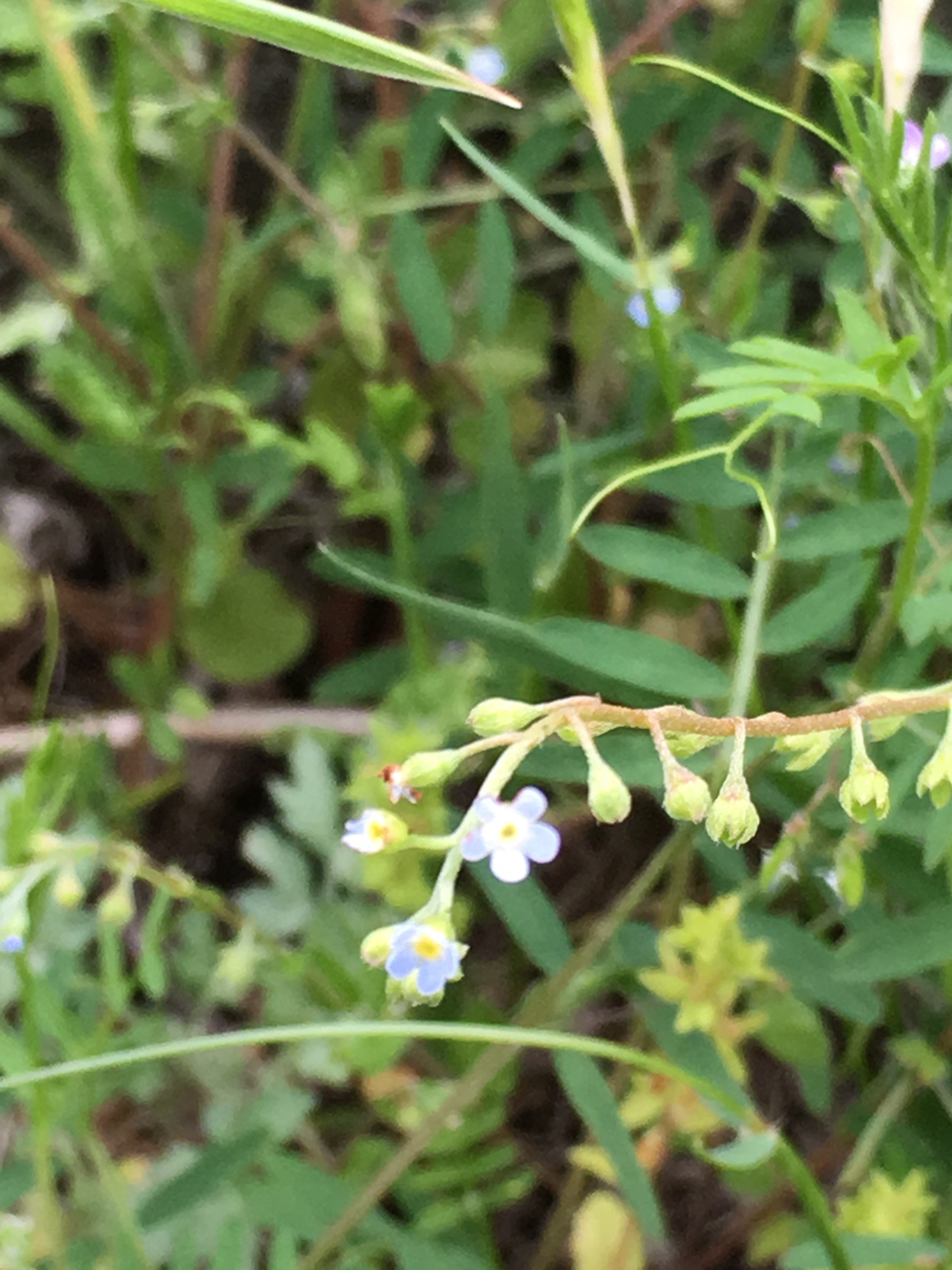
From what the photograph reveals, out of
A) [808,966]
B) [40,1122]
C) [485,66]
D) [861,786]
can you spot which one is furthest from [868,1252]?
[485,66]

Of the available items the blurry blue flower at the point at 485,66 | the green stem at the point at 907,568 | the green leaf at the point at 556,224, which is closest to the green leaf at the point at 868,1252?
the green stem at the point at 907,568

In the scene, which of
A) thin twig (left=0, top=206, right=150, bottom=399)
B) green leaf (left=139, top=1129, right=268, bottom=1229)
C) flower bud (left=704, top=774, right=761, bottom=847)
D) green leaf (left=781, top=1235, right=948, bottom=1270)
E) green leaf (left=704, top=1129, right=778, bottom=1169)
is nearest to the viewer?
flower bud (left=704, top=774, right=761, bottom=847)

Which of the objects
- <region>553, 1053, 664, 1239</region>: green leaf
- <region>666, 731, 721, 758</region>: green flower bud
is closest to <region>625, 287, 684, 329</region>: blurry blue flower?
<region>666, 731, 721, 758</region>: green flower bud

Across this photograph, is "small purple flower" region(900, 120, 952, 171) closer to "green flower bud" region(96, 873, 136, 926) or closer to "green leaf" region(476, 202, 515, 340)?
"green leaf" region(476, 202, 515, 340)

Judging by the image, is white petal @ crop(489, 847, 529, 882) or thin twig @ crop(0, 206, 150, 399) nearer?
white petal @ crop(489, 847, 529, 882)

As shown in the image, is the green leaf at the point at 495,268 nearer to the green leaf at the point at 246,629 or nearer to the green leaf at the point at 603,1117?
the green leaf at the point at 246,629

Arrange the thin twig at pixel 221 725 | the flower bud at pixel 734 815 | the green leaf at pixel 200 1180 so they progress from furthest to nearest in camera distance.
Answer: the thin twig at pixel 221 725 → the green leaf at pixel 200 1180 → the flower bud at pixel 734 815

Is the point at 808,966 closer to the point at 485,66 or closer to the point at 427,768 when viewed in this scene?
the point at 427,768
